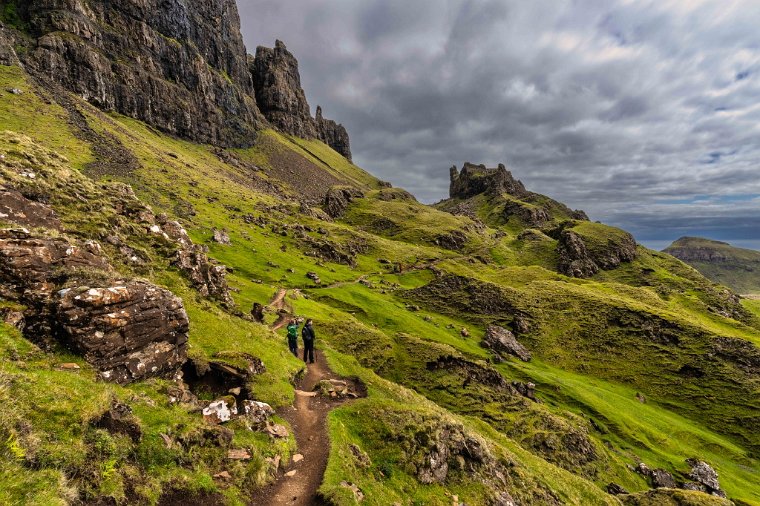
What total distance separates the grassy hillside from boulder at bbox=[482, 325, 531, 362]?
3136mm

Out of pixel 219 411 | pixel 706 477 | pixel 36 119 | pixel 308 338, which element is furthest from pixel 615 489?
pixel 36 119

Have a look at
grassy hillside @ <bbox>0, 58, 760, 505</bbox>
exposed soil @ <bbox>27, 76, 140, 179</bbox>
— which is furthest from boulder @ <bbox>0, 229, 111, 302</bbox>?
exposed soil @ <bbox>27, 76, 140, 179</bbox>

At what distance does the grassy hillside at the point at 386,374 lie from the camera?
14.2 meters

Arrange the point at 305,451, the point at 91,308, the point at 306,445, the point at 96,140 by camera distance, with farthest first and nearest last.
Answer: the point at 96,140
the point at 306,445
the point at 305,451
the point at 91,308

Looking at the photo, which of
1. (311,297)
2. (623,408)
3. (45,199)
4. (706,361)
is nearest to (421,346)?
(311,297)

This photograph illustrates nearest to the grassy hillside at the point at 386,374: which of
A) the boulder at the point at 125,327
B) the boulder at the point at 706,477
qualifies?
the boulder at the point at 125,327

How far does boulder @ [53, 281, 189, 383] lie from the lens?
17.8m

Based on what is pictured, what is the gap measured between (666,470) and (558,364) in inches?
1599

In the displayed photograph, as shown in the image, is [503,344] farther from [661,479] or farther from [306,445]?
[306,445]

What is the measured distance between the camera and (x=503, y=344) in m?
95.2

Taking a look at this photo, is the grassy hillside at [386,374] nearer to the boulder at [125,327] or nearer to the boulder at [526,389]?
the boulder at [125,327]

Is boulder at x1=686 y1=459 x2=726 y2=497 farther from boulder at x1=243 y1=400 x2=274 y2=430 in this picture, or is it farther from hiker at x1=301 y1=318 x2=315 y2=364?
boulder at x1=243 y1=400 x2=274 y2=430

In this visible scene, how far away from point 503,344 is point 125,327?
91421 mm

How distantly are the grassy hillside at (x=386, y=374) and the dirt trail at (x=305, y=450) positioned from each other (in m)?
0.84
